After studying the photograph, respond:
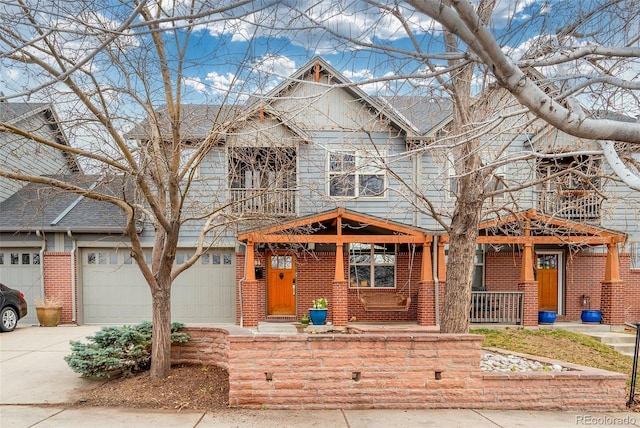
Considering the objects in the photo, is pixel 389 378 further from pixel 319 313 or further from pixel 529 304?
pixel 529 304

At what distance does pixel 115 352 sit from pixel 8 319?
707cm

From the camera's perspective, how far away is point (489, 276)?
13.0m

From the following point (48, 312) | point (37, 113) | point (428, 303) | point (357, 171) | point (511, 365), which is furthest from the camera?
point (48, 312)

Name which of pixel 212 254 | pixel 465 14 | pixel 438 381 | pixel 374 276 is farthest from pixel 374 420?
pixel 212 254

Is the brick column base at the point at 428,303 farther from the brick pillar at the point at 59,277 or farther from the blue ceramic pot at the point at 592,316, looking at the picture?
the brick pillar at the point at 59,277

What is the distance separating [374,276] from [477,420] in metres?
7.99

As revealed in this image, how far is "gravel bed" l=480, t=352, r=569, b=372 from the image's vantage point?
20.0ft

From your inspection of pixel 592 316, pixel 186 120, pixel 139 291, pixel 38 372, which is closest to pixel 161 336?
pixel 38 372

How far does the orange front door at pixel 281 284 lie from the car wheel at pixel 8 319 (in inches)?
272

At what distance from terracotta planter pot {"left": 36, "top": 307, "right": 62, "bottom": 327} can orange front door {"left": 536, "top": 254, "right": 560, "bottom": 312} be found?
49.2ft

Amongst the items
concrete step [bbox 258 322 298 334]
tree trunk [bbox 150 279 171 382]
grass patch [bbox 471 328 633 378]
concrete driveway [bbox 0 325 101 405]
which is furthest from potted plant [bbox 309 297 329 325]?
concrete driveway [bbox 0 325 101 405]

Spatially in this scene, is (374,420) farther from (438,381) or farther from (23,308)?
(23,308)

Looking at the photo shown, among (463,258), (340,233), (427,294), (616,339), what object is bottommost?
(616,339)

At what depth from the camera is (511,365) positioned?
6.36m
